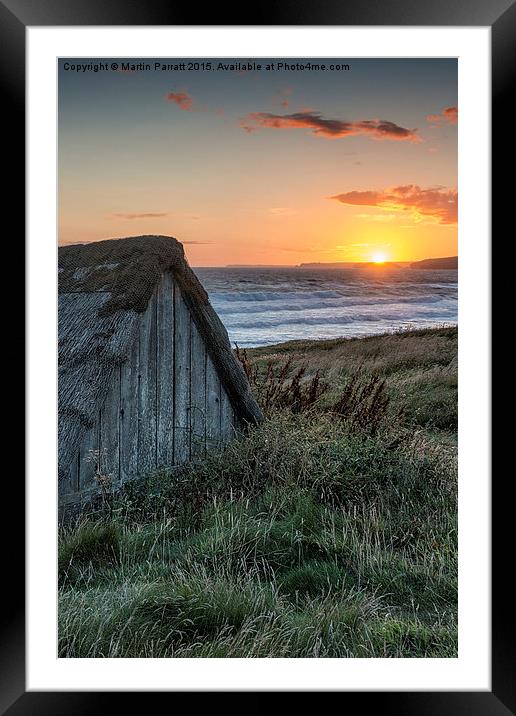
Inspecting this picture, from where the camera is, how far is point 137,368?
504 cm

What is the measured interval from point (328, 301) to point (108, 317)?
785cm

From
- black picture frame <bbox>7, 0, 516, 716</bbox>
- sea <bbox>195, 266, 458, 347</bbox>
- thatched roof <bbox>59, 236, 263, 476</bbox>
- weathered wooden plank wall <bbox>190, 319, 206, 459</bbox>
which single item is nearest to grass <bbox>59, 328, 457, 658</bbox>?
weathered wooden plank wall <bbox>190, 319, 206, 459</bbox>

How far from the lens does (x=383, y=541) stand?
4.27 metres

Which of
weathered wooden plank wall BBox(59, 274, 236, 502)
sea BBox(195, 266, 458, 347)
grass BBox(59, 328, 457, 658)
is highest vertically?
sea BBox(195, 266, 458, 347)

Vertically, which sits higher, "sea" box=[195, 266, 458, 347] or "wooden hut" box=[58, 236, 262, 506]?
"sea" box=[195, 266, 458, 347]

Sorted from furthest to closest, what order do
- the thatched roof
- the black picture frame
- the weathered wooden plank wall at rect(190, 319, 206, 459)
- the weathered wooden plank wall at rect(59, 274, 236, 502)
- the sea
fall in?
the sea < the weathered wooden plank wall at rect(190, 319, 206, 459) < the weathered wooden plank wall at rect(59, 274, 236, 502) < the thatched roof < the black picture frame

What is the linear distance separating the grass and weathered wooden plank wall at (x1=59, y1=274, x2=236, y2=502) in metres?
0.20

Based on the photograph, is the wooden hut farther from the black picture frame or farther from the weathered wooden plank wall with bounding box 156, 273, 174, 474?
the black picture frame

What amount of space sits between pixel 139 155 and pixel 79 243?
146 centimetres

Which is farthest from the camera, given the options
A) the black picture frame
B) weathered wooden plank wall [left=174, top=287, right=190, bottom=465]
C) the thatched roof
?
weathered wooden plank wall [left=174, top=287, right=190, bottom=465]

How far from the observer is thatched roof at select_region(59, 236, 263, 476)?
15.0ft
